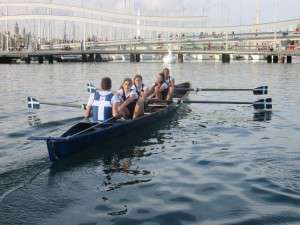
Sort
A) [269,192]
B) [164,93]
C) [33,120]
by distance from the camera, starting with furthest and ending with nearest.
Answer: [164,93] < [33,120] < [269,192]

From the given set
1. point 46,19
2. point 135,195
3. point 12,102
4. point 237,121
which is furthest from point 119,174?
point 46,19

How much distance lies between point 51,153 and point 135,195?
10.1 feet

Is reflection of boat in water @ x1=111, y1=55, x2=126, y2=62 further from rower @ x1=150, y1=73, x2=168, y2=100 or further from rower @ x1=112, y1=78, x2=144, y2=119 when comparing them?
rower @ x1=112, y1=78, x2=144, y2=119

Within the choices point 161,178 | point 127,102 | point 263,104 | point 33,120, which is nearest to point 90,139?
point 161,178

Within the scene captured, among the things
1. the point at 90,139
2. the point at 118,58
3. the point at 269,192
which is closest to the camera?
the point at 269,192

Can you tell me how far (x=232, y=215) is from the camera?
358 inches

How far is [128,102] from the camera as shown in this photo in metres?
A: 16.5

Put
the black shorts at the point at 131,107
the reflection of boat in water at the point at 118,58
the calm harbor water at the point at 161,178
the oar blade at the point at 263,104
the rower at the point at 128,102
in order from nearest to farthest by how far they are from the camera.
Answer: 1. the calm harbor water at the point at 161,178
2. the rower at the point at 128,102
3. the black shorts at the point at 131,107
4. the oar blade at the point at 263,104
5. the reflection of boat in water at the point at 118,58

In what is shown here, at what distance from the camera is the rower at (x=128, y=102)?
16.1 meters

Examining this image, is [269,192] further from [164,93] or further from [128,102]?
[164,93]

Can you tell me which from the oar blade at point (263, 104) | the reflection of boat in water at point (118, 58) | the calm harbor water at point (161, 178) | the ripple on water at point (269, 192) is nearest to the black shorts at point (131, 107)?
→ the calm harbor water at point (161, 178)

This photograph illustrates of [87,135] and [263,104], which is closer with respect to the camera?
[87,135]

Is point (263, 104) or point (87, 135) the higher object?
point (263, 104)

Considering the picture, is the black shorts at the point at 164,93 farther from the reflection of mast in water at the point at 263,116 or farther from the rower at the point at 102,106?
the rower at the point at 102,106
